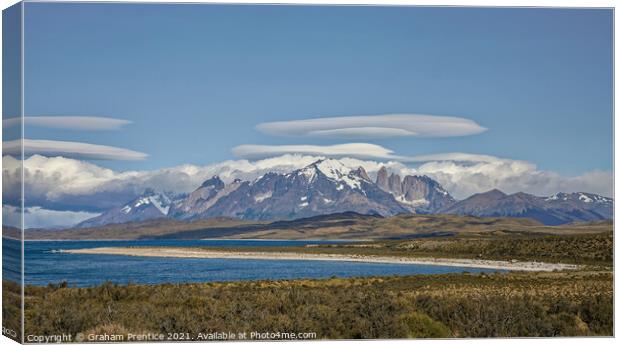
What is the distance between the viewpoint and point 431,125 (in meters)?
23.0

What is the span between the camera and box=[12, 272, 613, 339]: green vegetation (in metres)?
18.3

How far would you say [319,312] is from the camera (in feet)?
63.4

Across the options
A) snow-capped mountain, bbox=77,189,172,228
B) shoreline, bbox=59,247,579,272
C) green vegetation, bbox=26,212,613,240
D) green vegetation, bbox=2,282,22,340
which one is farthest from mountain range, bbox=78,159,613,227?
green vegetation, bbox=2,282,22,340

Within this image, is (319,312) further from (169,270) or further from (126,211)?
(169,270)

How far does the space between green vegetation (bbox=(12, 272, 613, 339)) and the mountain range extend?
2.58 meters

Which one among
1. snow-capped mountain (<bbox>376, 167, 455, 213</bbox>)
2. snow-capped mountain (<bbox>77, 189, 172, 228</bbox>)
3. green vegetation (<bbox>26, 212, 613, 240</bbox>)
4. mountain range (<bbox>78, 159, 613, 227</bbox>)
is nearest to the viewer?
mountain range (<bbox>78, 159, 613, 227</bbox>)

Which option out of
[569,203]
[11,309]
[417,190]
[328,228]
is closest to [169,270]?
[417,190]

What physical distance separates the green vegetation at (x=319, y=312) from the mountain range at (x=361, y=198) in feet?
8.45

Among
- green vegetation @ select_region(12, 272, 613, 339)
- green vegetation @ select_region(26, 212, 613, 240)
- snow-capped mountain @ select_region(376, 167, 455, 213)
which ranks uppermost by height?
snow-capped mountain @ select_region(376, 167, 455, 213)

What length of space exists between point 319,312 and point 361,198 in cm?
6238

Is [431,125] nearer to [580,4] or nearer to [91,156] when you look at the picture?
[580,4]

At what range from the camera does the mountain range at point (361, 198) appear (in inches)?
1118

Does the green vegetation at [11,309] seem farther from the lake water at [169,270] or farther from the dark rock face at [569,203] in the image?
the dark rock face at [569,203]

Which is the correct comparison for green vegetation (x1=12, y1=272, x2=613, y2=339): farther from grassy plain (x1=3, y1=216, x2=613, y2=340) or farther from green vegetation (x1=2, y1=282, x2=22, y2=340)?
green vegetation (x1=2, y1=282, x2=22, y2=340)
